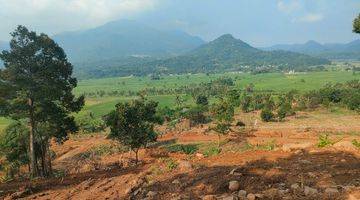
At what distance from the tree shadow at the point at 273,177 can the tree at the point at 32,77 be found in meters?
15.4

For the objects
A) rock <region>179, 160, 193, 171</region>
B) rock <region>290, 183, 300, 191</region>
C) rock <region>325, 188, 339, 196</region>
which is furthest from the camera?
rock <region>179, 160, 193, 171</region>

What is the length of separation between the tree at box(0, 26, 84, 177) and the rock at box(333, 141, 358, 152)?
59.8 ft

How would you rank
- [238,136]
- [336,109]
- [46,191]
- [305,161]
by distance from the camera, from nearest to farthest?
[305,161] → [46,191] → [238,136] → [336,109]

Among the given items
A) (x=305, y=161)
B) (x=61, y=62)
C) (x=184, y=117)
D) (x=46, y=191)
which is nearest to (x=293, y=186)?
(x=305, y=161)

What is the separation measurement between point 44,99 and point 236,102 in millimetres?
69583

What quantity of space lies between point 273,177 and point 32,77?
19.5m

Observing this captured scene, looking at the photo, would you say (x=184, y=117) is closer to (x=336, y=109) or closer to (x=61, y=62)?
(x=336, y=109)

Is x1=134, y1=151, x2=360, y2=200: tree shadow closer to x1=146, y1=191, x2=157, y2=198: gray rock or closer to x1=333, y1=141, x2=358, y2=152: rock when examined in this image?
x1=146, y1=191, x2=157, y2=198: gray rock

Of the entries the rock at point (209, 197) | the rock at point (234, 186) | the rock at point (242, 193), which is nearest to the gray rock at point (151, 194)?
the rock at point (209, 197)

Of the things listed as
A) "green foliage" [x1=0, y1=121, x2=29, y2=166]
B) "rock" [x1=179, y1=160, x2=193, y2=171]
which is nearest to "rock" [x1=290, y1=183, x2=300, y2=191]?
"rock" [x1=179, y1=160, x2=193, y2=171]

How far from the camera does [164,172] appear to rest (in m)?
18.0

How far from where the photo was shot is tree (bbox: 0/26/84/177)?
28250 mm

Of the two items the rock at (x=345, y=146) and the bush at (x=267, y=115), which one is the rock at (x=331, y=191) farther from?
the bush at (x=267, y=115)

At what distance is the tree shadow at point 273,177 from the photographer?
13.4 m
